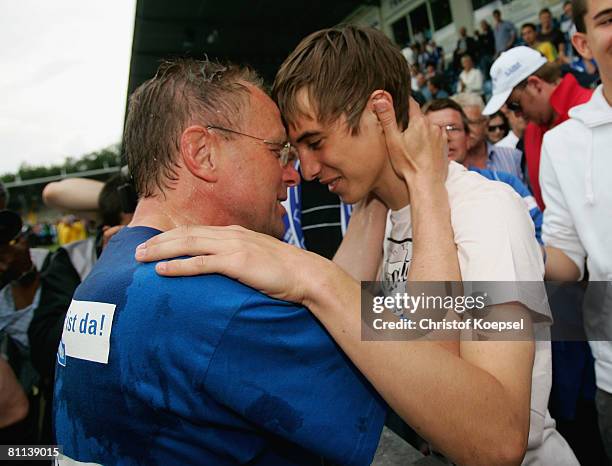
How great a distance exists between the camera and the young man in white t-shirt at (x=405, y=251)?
107 centimetres

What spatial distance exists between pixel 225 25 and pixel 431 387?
19670 millimetres

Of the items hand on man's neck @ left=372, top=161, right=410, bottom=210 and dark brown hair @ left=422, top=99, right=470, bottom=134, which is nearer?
hand on man's neck @ left=372, top=161, right=410, bottom=210

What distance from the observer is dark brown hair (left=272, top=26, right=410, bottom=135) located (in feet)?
5.80

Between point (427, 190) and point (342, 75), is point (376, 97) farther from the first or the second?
point (427, 190)

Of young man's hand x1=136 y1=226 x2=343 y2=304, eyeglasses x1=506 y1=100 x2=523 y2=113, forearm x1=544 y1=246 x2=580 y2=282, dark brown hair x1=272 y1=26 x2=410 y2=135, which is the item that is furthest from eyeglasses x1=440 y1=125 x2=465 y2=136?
young man's hand x1=136 y1=226 x2=343 y2=304

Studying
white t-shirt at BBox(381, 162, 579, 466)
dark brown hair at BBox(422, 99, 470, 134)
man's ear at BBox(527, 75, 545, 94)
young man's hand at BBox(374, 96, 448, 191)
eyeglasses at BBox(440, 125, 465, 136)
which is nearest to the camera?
white t-shirt at BBox(381, 162, 579, 466)

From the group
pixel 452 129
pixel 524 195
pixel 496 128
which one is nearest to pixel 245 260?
pixel 524 195

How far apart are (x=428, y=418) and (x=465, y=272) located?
46cm

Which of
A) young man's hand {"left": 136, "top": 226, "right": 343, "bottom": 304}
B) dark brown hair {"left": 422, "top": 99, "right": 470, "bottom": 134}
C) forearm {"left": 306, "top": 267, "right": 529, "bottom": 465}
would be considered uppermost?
dark brown hair {"left": 422, "top": 99, "right": 470, "bottom": 134}

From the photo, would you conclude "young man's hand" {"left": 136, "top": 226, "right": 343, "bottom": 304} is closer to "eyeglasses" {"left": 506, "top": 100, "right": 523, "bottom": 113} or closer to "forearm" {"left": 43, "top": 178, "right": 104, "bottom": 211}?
"forearm" {"left": 43, "top": 178, "right": 104, "bottom": 211}

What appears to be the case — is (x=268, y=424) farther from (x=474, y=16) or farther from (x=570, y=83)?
(x=474, y=16)

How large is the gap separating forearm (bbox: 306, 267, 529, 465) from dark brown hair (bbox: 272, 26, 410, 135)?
85 cm

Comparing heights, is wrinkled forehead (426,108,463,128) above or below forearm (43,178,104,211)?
above

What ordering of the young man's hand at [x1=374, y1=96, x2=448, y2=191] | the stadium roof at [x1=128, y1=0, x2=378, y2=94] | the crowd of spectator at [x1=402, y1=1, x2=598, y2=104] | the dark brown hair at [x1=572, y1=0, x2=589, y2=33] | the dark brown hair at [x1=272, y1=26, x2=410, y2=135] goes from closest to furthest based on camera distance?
1. the young man's hand at [x1=374, y1=96, x2=448, y2=191]
2. the dark brown hair at [x1=272, y1=26, x2=410, y2=135]
3. the dark brown hair at [x1=572, y1=0, x2=589, y2=33]
4. the crowd of spectator at [x1=402, y1=1, x2=598, y2=104]
5. the stadium roof at [x1=128, y1=0, x2=378, y2=94]
